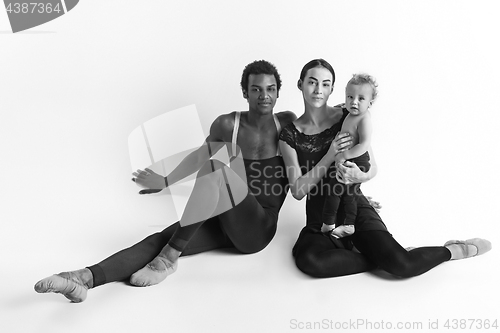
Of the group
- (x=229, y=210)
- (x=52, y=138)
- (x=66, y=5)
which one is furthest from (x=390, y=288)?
(x=66, y=5)

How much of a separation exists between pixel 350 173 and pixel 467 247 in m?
0.75

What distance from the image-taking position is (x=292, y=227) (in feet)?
11.5

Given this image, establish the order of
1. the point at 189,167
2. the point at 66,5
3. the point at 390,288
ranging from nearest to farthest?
the point at 390,288 < the point at 189,167 < the point at 66,5

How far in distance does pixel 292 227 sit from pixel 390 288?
0.84 meters

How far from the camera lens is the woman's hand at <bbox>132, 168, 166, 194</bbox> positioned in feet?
12.8

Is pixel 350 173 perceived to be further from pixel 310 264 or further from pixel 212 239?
pixel 212 239

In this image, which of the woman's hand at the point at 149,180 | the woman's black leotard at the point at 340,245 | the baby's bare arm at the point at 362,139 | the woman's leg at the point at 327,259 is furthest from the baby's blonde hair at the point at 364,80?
the woman's hand at the point at 149,180

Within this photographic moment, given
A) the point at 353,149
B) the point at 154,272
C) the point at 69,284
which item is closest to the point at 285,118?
the point at 353,149

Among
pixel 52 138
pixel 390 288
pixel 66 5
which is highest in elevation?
pixel 66 5

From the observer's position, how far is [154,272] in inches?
111

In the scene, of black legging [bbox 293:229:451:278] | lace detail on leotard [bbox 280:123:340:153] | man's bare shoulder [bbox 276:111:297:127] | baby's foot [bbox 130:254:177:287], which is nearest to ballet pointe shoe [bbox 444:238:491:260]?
black legging [bbox 293:229:451:278]

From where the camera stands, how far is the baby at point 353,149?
2.85 meters

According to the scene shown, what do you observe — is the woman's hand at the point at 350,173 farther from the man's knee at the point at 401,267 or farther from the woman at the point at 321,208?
the man's knee at the point at 401,267

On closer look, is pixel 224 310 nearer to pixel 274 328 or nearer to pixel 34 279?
pixel 274 328
